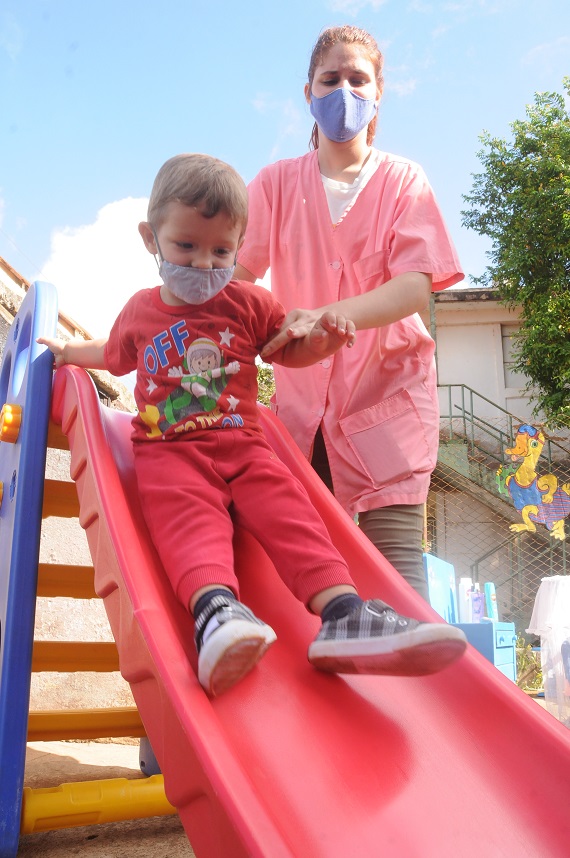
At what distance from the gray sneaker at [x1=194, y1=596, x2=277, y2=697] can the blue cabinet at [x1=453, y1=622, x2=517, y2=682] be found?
2.64 meters

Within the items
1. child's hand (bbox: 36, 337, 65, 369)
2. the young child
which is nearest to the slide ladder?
child's hand (bbox: 36, 337, 65, 369)

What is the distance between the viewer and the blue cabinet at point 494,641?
165 inches

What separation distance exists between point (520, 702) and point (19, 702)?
114 cm

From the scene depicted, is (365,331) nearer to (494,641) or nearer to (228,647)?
(228,647)

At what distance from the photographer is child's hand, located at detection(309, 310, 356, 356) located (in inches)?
60.0

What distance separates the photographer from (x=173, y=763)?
3.44 feet

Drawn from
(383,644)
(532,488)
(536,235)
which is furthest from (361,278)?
(536,235)

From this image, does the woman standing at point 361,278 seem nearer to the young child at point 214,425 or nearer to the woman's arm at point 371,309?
the woman's arm at point 371,309

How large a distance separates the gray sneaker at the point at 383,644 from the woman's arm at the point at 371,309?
64 centimetres

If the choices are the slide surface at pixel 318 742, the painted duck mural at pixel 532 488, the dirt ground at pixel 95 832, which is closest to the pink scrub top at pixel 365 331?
the slide surface at pixel 318 742

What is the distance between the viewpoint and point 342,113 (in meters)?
1.97

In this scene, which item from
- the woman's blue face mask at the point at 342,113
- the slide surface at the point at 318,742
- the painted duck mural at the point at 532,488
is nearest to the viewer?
the slide surface at the point at 318,742

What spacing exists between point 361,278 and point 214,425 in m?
0.66

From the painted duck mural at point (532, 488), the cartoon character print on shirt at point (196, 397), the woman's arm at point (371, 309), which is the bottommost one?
the painted duck mural at point (532, 488)
